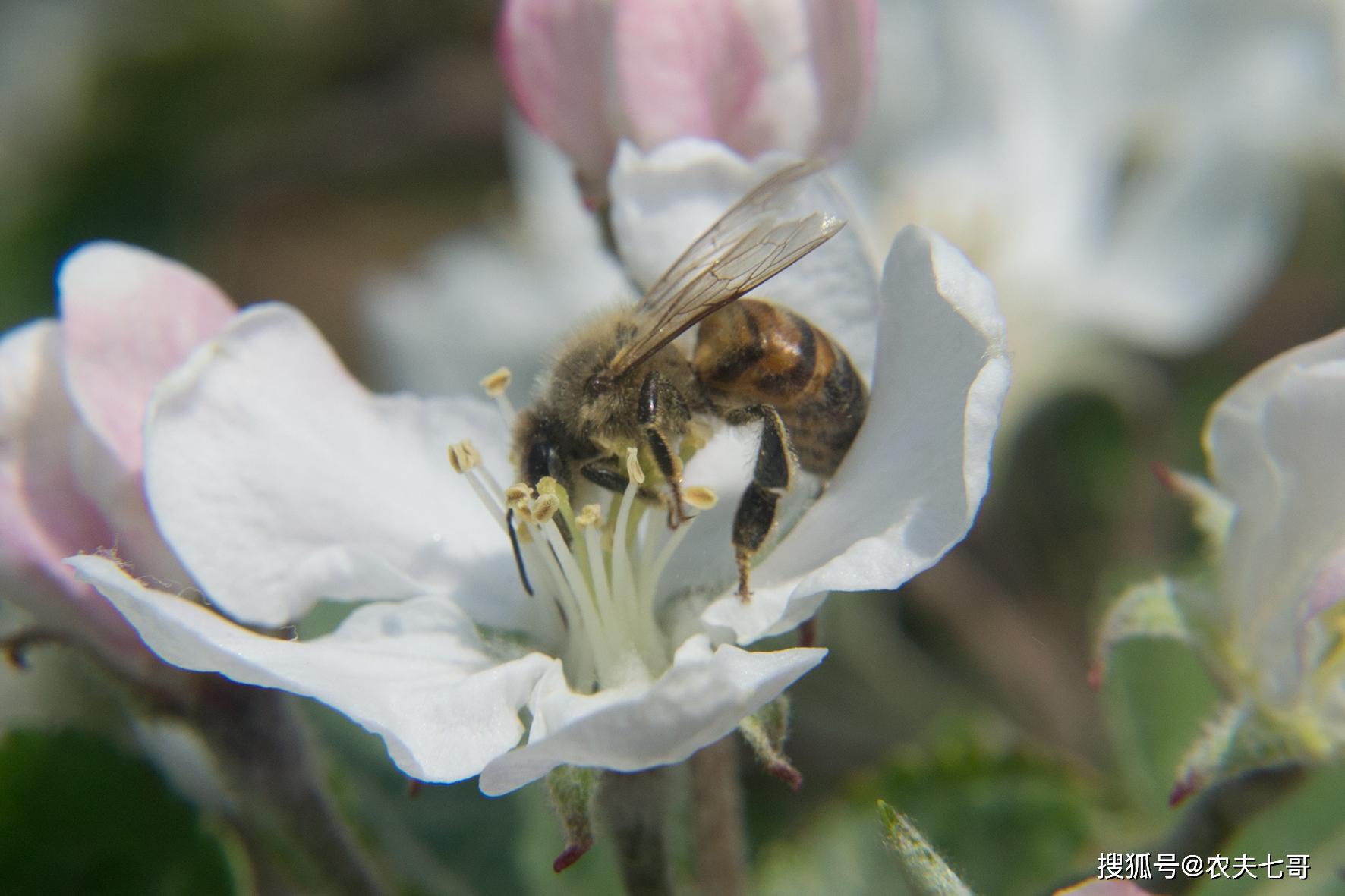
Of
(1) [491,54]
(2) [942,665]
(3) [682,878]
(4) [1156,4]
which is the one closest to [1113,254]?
(4) [1156,4]

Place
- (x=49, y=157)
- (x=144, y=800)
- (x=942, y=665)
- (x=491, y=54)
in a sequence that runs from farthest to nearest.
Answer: (x=491, y=54)
(x=49, y=157)
(x=942, y=665)
(x=144, y=800)

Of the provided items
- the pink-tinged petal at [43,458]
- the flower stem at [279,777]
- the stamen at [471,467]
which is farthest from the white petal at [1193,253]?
the pink-tinged petal at [43,458]

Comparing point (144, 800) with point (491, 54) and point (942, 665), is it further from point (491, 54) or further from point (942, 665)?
point (491, 54)

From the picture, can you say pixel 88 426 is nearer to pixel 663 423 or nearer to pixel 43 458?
pixel 43 458

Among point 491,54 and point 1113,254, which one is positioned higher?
point 491,54

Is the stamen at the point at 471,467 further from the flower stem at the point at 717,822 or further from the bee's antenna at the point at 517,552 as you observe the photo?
the flower stem at the point at 717,822

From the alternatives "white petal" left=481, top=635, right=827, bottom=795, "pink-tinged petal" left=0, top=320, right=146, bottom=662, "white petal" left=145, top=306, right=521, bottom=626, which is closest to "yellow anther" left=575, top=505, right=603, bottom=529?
"white petal" left=145, top=306, right=521, bottom=626

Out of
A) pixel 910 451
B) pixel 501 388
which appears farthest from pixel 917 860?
pixel 501 388
